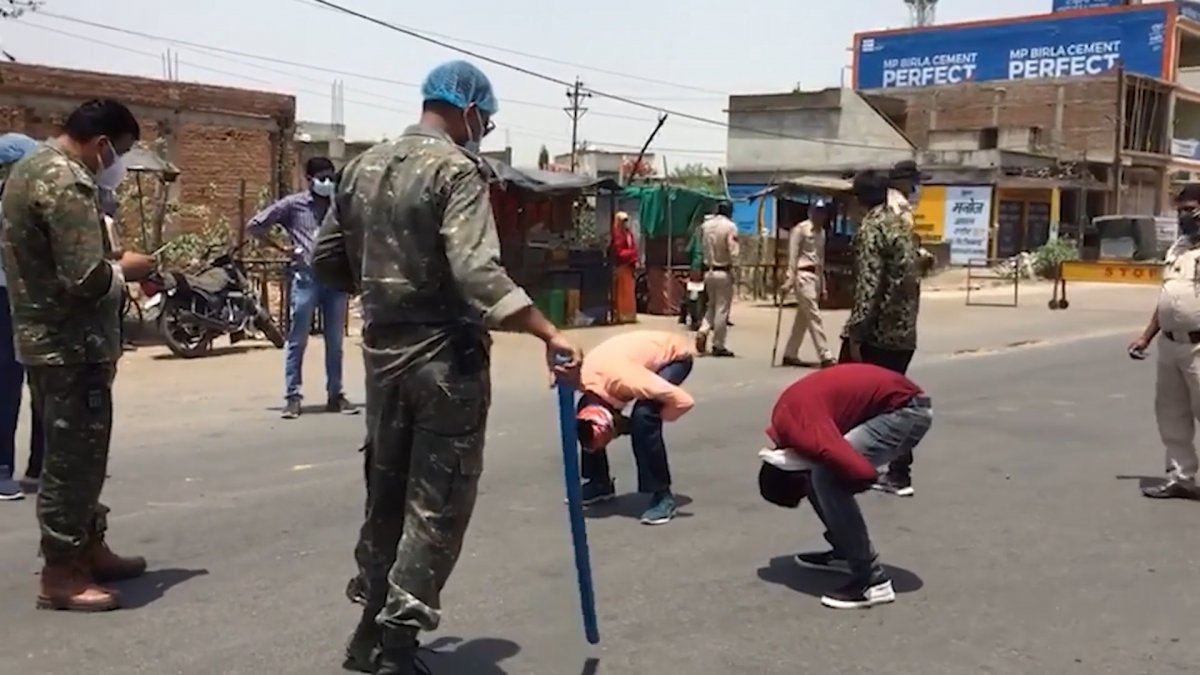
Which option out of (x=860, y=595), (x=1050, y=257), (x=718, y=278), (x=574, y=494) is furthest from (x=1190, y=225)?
(x=1050, y=257)

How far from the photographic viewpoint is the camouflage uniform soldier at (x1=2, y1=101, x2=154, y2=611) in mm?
4648

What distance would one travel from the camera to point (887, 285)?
6.82 metres

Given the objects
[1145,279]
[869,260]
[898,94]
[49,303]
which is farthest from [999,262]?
[49,303]

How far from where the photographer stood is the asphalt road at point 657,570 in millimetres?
4555

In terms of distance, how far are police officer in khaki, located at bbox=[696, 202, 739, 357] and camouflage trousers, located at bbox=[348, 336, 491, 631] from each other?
10.8 metres

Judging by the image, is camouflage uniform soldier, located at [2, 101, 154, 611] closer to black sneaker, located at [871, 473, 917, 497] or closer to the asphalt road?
the asphalt road

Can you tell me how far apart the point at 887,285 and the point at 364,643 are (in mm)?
3780

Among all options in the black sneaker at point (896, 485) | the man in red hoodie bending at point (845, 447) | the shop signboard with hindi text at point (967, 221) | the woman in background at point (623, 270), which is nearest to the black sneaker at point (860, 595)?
the man in red hoodie bending at point (845, 447)

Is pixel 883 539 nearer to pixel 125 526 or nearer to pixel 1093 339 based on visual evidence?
pixel 125 526

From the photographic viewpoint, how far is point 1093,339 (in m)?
17.9

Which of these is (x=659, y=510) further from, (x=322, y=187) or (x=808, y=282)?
(x=808, y=282)

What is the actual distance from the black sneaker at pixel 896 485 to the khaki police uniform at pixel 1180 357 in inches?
59.2

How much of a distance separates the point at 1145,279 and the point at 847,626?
95.8 feet

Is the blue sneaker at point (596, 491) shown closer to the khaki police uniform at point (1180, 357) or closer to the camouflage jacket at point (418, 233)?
the camouflage jacket at point (418, 233)
